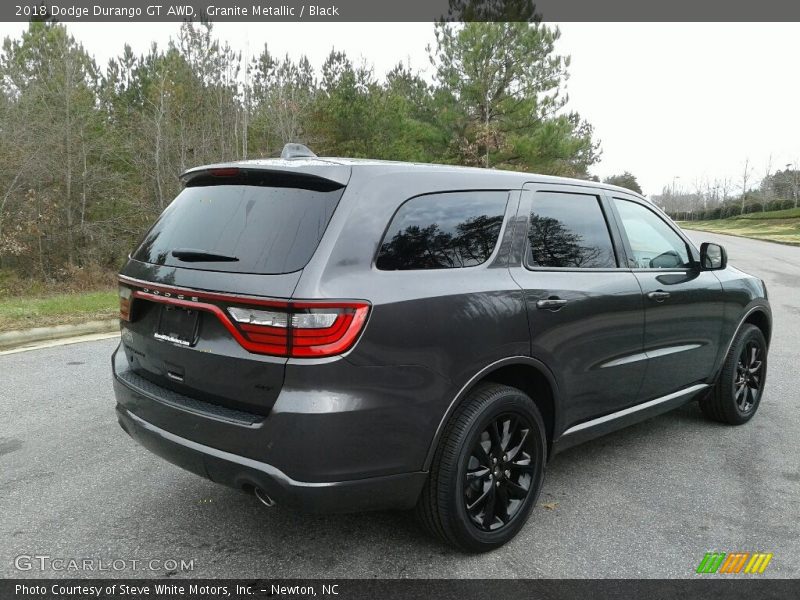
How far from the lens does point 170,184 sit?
73.8ft

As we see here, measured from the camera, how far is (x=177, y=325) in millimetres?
2609

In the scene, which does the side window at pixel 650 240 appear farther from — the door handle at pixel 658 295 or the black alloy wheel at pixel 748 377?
the black alloy wheel at pixel 748 377

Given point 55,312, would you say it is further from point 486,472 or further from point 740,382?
point 740,382

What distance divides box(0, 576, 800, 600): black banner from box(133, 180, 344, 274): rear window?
1312mm

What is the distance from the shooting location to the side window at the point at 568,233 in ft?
10.2

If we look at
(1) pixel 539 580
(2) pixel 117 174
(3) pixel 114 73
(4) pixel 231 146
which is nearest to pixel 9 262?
(2) pixel 117 174

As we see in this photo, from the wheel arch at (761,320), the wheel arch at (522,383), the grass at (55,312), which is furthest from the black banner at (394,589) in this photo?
the grass at (55,312)

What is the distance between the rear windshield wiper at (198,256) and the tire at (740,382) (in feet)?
11.8

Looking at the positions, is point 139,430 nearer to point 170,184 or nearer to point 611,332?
point 611,332

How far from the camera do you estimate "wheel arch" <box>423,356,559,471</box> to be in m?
2.54

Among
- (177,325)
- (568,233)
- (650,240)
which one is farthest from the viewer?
(650,240)

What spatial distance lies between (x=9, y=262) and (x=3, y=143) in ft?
15.4

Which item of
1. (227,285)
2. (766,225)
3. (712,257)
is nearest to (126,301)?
(227,285)

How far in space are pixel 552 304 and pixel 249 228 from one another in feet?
4.86
